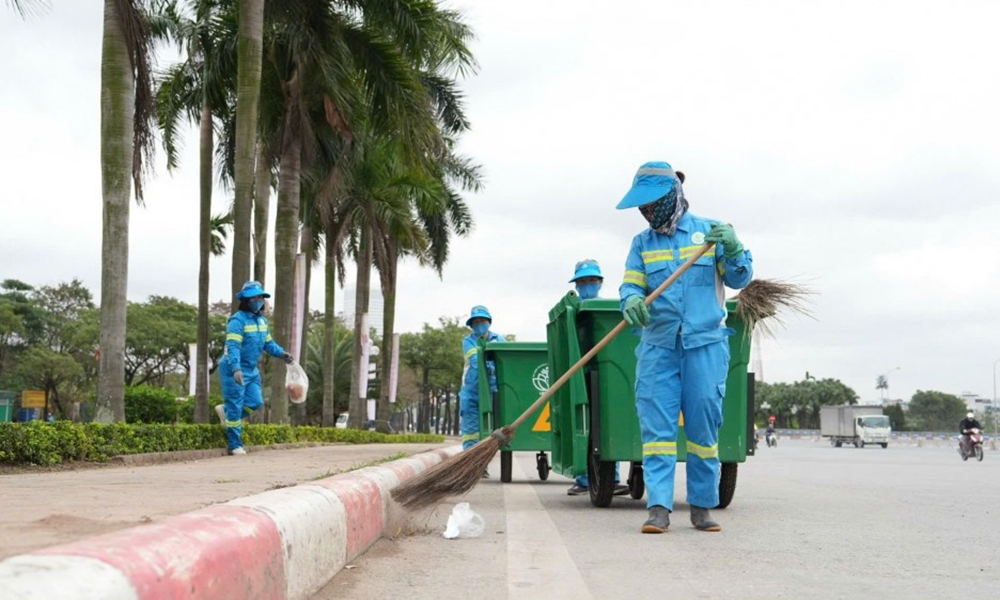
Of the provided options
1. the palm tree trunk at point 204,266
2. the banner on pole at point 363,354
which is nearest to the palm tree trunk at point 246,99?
the palm tree trunk at point 204,266

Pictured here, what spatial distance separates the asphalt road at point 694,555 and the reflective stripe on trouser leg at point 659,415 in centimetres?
33

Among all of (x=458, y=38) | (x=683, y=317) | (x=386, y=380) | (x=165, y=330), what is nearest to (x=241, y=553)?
(x=683, y=317)

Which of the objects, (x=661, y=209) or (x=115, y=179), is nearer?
(x=661, y=209)

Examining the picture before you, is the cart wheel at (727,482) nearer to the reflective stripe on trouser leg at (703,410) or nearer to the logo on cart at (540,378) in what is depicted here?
the reflective stripe on trouser leg at (703,410)

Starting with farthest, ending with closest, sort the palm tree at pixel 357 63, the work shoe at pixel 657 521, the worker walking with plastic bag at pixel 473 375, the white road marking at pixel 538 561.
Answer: the palm tree at pixel 357 63 → the worker walking with plastic bag at pixel 473 375 → the work shoe at pixel 657 521 → the white road marking at pixel 538 561

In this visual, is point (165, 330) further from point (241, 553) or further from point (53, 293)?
point (241, 553)

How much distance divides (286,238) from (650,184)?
48.6ft

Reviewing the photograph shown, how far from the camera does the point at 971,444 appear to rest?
27.8m

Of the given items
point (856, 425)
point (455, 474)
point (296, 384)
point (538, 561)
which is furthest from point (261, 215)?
point (856, 425)

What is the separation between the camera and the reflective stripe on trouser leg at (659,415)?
635 cm

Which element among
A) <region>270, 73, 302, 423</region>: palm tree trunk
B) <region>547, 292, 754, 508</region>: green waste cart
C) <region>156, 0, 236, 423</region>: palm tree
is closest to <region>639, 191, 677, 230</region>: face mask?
<region>547, 292, 754, 508</region>: green waste cart

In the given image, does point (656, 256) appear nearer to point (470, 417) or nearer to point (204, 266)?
point (470, 417)

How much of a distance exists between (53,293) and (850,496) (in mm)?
53632

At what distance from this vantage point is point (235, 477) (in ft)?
26.5
